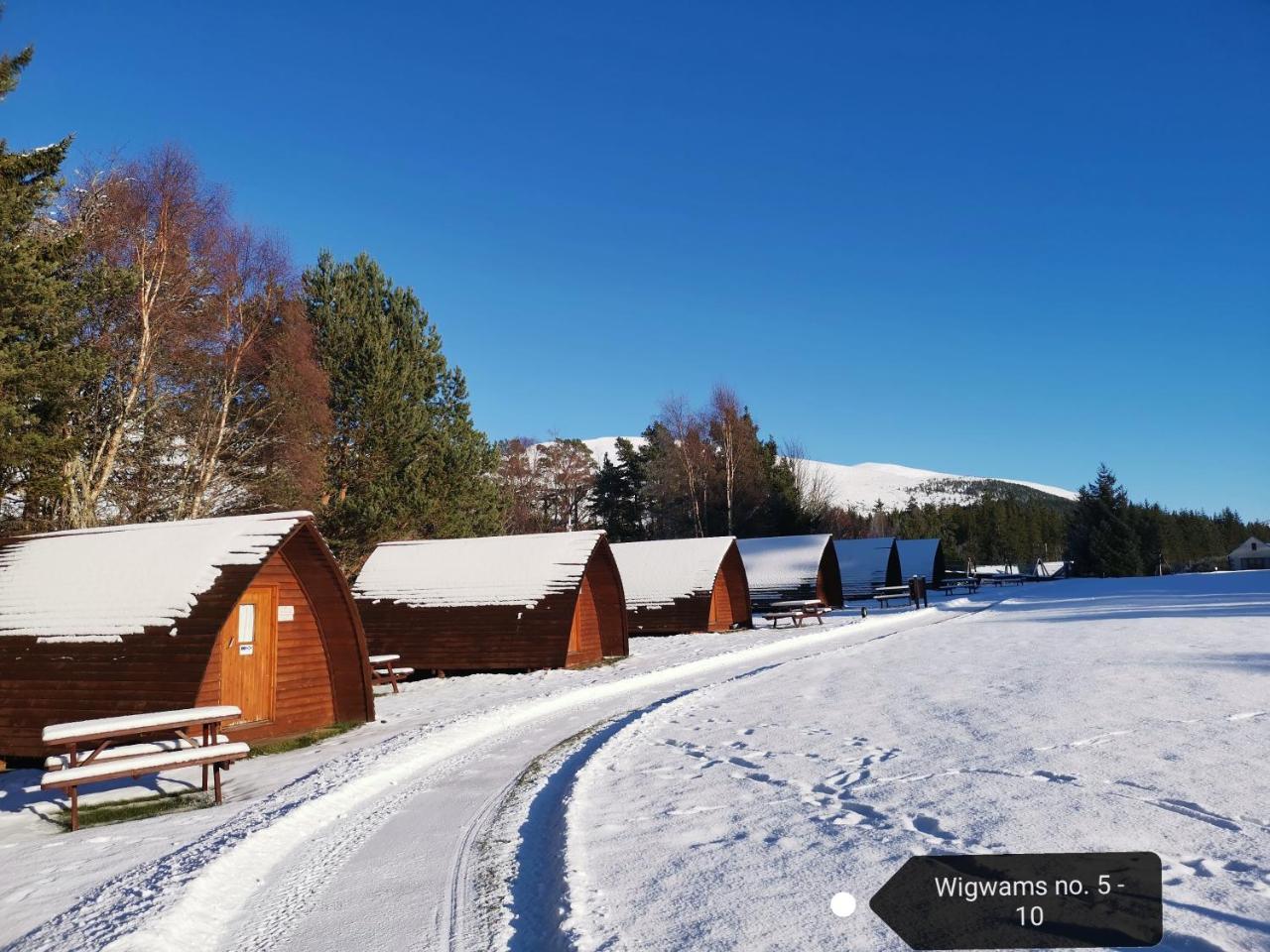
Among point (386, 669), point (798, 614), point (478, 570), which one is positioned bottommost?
point (798, 614)

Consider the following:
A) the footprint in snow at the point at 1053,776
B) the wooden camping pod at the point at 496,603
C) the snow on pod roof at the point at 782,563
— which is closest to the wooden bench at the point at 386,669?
the wooden camping pod at the point at 496,603

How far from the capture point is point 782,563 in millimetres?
42094

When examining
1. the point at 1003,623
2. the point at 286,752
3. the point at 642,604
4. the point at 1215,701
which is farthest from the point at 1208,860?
the point at 642,604

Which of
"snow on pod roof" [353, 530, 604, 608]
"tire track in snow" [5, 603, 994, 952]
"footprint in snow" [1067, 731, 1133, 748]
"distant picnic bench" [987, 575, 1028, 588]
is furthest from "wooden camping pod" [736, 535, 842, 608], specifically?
"footprint in snow" [1067, 731, 1133, 748]

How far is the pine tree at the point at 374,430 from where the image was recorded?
3072 centimetres

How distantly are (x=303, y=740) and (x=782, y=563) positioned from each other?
31469 millimetres

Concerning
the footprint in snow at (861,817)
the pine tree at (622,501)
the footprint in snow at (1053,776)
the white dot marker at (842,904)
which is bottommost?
the footprint in snow at (861,817)

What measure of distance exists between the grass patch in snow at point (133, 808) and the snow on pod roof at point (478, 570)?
11863 millimetres

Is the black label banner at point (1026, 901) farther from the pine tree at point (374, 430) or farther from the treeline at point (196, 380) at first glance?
the pine tree at point (374, 430)

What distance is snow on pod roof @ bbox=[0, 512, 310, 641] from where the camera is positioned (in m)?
12.4

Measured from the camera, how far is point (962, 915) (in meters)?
4.57

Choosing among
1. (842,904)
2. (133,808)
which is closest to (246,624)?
(133,808)

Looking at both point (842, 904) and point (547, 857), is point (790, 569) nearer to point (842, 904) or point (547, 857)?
point (547, 857)

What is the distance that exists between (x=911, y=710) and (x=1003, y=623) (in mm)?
15776
